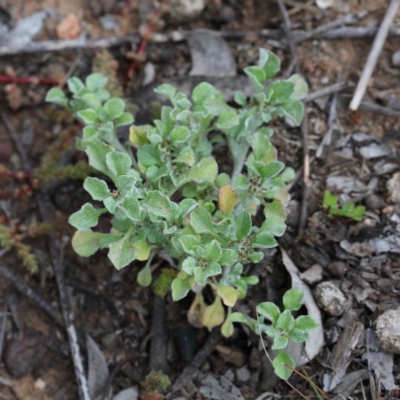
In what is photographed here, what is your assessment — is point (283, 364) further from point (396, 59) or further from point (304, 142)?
point (396, 59)

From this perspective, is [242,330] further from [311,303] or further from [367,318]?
[367,318]

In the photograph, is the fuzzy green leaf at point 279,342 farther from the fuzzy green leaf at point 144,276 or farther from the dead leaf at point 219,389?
the fuzzy green leaf at point 144,276

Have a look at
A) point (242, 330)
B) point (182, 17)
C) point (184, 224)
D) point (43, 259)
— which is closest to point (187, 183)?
point (184, 224)

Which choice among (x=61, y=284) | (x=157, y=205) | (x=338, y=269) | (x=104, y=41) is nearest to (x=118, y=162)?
(x=157, y=205)

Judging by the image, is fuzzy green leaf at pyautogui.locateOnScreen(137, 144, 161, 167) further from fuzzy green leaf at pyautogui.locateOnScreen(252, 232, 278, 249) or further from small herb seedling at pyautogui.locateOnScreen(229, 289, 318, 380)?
small herb seedling at pyautogui.locateOnScreen(229, 289, 318, 380)

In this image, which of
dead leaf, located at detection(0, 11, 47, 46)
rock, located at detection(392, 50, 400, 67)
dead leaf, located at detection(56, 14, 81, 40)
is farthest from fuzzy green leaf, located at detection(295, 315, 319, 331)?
dead leaf, located at detection(0, 11, 47, 46)
